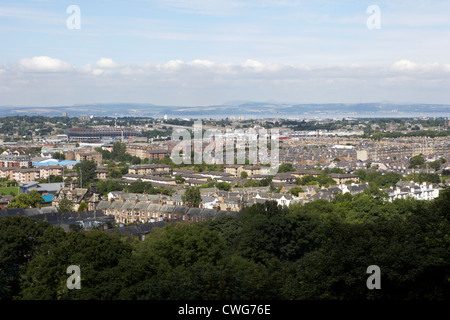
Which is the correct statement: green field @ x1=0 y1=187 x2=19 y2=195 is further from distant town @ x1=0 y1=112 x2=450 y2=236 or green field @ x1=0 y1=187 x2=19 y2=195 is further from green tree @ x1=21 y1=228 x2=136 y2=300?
green tree @ x1=21 y1=228 x2=136 y2=300

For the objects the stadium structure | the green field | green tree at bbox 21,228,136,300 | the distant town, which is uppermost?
green tree at bbox 21,228,136,300

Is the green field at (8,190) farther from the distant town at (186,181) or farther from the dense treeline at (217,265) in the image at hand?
the dense treeline at (217,265)

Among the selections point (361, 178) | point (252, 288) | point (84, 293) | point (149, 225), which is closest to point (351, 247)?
point (252, 288)

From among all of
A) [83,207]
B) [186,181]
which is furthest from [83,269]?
[186,181]

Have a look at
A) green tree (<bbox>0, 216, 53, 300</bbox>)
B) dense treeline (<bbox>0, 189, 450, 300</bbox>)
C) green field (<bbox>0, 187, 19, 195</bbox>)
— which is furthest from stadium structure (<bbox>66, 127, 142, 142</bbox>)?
dense treeline (<bbox>0, 189, 450, 300</bbox>)

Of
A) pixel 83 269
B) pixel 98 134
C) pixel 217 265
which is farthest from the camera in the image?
pixel 98 134

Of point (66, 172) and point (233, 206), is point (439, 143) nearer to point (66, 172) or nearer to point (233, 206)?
point (66, 172)

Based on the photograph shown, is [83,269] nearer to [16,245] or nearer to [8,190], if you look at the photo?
[16,245]
